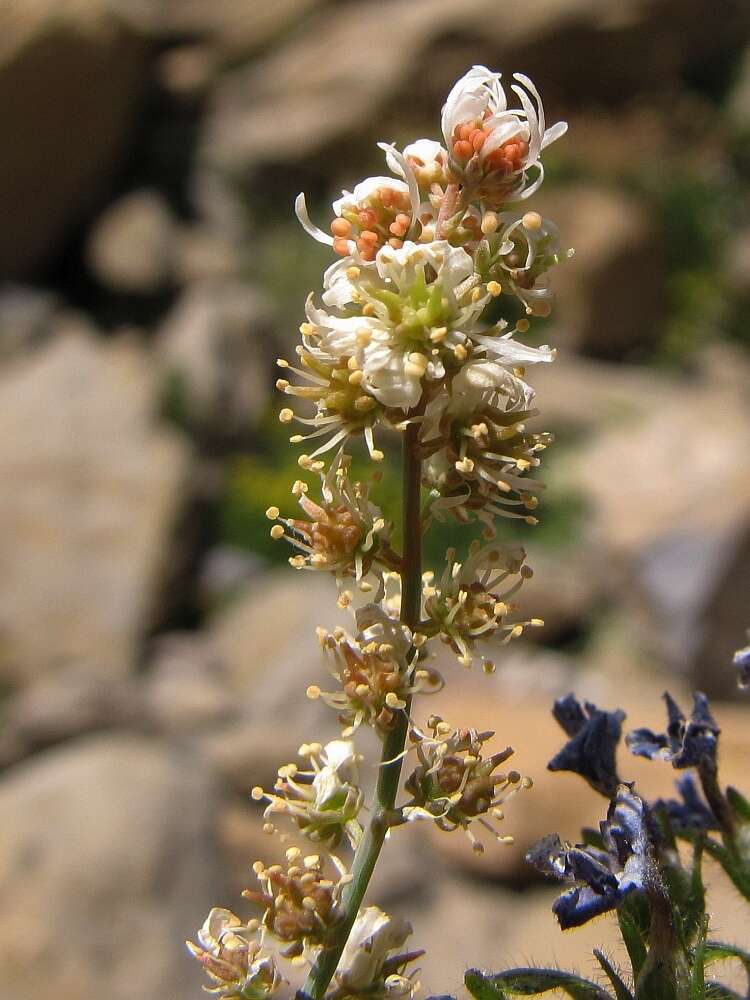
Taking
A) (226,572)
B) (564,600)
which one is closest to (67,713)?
(226,572)

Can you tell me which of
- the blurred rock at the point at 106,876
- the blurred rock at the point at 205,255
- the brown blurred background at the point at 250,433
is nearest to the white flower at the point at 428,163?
the brown blurred background at the point at 250,433

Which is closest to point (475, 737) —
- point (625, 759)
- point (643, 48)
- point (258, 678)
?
point (625, 759)

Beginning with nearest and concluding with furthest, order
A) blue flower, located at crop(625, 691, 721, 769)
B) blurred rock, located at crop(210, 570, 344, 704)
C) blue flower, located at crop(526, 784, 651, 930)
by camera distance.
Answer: blue flower, located at crop(526, 784, 651, 930), blue flower, located at crop(625, 691, 721, 769), blurred rock, located at crop(210, 570, 344, 704)

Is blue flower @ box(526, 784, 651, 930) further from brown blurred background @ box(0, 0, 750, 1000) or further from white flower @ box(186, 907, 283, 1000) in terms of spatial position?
brown blurred background @ box(0, 0, 750, 1000)

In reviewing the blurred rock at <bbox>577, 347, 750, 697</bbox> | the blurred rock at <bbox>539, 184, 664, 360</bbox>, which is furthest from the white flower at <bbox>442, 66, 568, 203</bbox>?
the blurred rock at <bbox>539, 184, 664, 360</bbox>

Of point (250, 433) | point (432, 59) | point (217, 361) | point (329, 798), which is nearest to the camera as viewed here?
point (329, 798)

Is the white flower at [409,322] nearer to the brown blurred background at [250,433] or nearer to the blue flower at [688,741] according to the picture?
the blue flower at [688,741]

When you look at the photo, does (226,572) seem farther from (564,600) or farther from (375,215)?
(375,215)

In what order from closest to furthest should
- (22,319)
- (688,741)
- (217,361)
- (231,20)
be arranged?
(688,741) < (217,361) < (22,319) < (231,20)
